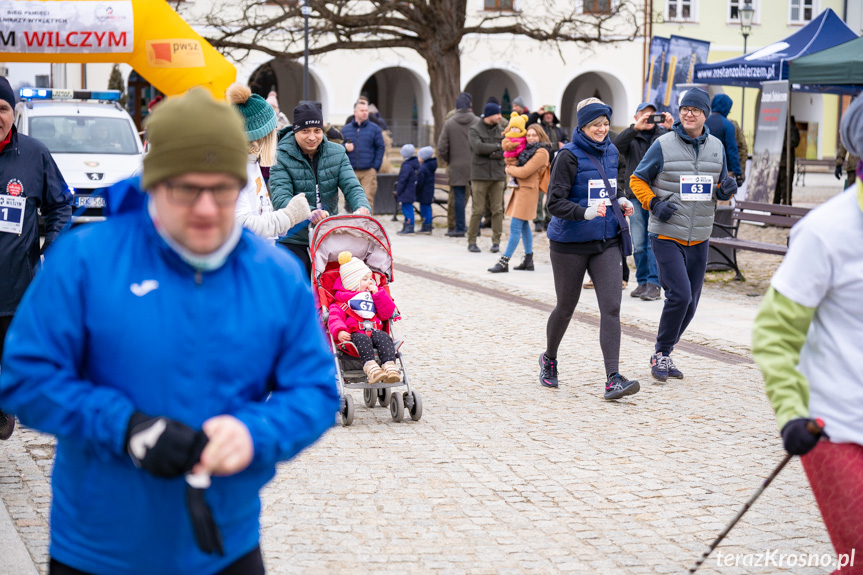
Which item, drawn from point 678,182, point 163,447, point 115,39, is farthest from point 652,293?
point 163,447

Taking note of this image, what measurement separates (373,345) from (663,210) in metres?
2.33

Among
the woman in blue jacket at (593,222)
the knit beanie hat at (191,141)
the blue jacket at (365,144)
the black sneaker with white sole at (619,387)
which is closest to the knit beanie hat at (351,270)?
the woman in blue jacket at (593,222)

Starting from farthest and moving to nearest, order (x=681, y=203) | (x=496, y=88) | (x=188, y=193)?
1. (x=496, y=88)
2. (x=681, y=203)
3. (x=188, y=193)

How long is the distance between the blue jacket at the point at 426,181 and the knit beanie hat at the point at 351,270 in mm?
11924

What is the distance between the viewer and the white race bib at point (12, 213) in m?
5.63

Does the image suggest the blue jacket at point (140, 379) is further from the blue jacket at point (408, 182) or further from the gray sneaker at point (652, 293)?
the blue jacket at point (408, 182)

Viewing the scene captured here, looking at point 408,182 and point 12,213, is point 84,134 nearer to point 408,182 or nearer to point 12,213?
point 408,182

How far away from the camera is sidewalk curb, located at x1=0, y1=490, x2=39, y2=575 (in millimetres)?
4241

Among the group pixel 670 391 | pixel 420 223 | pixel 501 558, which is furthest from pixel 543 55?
pixel 501 558

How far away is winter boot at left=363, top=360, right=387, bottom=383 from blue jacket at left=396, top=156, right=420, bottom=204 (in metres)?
12.4

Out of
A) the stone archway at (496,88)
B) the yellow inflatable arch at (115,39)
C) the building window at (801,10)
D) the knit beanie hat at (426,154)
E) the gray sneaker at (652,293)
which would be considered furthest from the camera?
the stone archway at (496,88)

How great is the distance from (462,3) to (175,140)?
24.5 metres

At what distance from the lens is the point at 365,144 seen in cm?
1775

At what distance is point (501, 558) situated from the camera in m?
4.48
